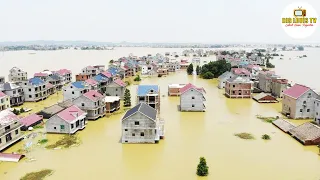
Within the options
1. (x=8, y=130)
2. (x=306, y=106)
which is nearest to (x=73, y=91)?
(x=8, y=130)

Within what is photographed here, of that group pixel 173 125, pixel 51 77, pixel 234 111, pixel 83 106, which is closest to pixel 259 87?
pixel 234 111

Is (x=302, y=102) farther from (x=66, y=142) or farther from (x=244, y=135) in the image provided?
(x=66, y=142)

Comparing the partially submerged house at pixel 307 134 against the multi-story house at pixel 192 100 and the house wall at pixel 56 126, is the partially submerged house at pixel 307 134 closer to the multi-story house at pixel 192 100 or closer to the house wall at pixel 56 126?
the multi-story house at pixel 192 100

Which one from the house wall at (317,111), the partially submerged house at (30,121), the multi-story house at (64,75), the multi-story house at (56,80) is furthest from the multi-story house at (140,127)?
the multi-story house at (64,75)

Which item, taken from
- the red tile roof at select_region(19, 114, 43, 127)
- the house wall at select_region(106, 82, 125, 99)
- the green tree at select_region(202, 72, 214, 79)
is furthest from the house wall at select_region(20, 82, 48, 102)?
the green tree at select_region(202, 72, 214, 79)

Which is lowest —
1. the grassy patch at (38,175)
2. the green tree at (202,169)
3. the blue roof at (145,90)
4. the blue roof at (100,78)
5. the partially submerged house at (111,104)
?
the grassy patch at (38,175)

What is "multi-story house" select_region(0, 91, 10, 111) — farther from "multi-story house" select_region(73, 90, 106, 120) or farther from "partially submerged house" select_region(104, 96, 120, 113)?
"partially submerged house" select_region(104, 96, 120, 113)

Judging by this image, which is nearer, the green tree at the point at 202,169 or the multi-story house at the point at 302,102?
the green tree at the point at 202,169
